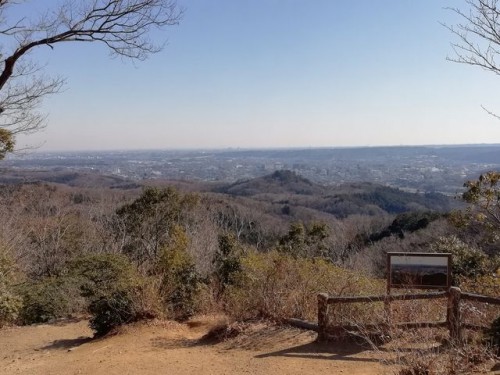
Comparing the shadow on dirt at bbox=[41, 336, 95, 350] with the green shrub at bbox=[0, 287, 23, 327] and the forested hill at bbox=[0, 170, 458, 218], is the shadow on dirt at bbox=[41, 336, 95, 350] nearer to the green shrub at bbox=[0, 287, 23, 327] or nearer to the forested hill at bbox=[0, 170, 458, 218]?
the green shrub at bbox=[0, 287, 23, 327]

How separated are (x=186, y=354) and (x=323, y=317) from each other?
6.51ft

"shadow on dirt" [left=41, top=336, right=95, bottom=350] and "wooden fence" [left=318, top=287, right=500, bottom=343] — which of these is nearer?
"wooden fence" [left=318, top=287, right=500, bottom=343]

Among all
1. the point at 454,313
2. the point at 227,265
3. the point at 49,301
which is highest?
the point at 454,313

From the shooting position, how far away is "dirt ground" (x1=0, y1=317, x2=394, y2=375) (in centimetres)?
596

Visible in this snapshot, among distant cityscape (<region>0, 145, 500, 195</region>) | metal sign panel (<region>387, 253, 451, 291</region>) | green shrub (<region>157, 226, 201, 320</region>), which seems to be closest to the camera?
metal sign panel (<region>387, 253, 451, 291</region>)

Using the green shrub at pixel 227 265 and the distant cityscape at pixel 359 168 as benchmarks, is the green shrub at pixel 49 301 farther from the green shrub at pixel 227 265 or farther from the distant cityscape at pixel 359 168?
the distant cityscape at pixel 359 168

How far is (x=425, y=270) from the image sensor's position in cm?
693

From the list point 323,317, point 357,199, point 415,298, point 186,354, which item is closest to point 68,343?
point 186,354

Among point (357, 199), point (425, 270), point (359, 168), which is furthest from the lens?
point (359, 168)

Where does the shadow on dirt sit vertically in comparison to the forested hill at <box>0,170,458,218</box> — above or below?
above

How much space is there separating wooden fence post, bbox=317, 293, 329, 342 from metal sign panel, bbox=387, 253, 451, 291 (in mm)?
Result: 1046

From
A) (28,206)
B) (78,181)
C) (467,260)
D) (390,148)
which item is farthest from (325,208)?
(390,148)

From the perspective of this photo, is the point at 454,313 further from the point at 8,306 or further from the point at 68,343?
the point at 8,306

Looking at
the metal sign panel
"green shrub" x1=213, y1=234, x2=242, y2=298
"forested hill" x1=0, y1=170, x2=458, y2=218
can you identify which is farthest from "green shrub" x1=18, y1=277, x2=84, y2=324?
"forested hill" x1=0, y1=170, x2=458, y2=218
